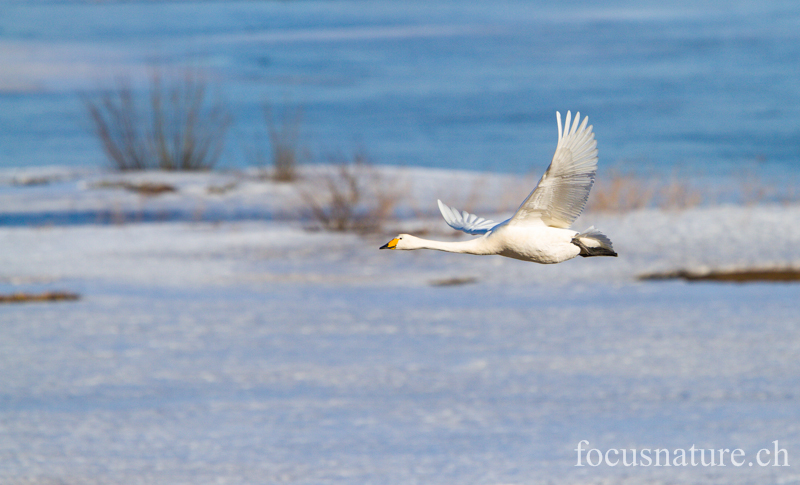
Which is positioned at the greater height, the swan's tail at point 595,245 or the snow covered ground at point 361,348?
the swan's tail at point 595,245

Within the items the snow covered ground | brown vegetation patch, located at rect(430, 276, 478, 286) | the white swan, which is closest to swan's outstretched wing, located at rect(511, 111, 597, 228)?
the white swan

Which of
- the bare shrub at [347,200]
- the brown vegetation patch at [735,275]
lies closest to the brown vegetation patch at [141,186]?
the bare shrub at [347,200]

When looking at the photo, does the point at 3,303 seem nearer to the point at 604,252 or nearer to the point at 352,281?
the point at 352,281

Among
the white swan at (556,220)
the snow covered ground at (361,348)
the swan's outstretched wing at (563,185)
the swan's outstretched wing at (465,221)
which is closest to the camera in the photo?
the white swan at (556,220)

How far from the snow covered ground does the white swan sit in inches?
712

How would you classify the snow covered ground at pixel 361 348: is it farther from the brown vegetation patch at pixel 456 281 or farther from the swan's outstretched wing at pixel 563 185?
the swan's outstretched wing at pixel 563 185

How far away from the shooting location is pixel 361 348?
91.5 ft

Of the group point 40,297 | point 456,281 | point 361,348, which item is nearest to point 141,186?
point 40,297

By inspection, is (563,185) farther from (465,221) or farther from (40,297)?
(40,297)

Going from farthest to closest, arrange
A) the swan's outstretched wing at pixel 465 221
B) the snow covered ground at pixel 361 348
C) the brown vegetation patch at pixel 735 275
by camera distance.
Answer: the brown vegetation patch at pixel 735 275 → the snow covered ground at pixel 361 348 → the swan's outstretched wing at pixel 465 221

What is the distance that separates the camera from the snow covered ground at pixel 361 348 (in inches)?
872

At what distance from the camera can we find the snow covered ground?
22.1m

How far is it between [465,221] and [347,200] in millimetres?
28734

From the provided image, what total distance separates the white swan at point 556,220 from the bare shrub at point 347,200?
27.4 m
